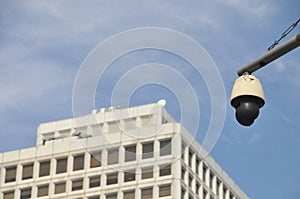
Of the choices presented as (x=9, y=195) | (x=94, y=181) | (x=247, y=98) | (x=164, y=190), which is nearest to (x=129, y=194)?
(x=164, y=190)

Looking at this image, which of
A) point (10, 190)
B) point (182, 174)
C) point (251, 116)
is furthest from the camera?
point (10, 190)

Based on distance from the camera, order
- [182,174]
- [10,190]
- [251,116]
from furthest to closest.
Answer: [10,190]
[182,174]
[251,116]

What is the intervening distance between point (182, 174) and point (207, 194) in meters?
6.68

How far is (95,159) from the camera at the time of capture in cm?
11106

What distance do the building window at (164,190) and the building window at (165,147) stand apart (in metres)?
4.51

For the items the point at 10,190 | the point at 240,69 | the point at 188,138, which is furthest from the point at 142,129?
the point at 240,69

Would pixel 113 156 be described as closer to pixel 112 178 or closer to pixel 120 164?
pixel 120 164

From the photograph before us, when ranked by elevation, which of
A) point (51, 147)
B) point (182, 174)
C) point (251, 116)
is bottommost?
point (251, 116)

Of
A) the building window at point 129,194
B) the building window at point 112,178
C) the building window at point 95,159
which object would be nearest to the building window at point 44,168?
the building window at point 95,159

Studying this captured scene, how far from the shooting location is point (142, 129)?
10894 centimetres

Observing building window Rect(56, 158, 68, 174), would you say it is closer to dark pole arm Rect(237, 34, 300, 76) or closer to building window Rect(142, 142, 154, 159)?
building window Rect(142, 142, 154, 159)

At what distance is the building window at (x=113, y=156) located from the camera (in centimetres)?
10856

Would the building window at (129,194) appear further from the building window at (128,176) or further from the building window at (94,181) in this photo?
the building window at (94,181)

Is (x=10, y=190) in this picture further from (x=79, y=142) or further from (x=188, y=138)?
(x=188, y=138)
